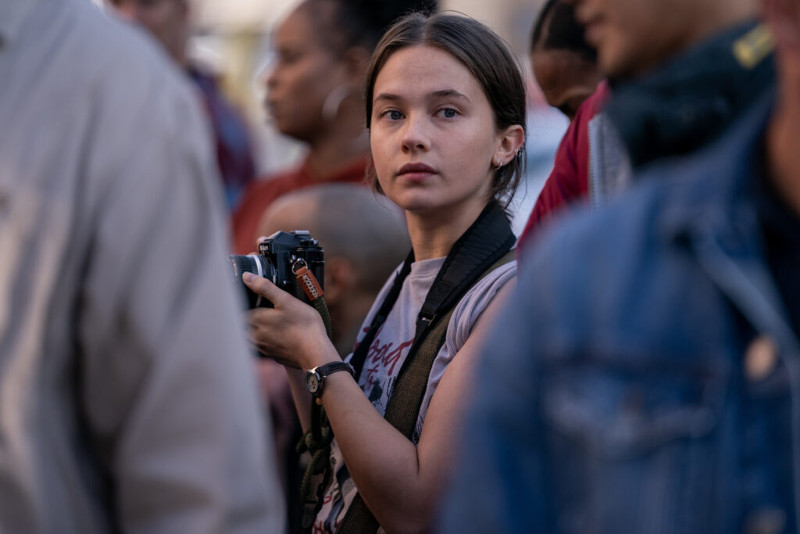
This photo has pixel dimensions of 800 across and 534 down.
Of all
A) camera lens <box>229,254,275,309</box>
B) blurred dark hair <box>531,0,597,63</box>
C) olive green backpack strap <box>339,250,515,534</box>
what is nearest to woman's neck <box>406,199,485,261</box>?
olive green backpack strap <box>339,250,515,534</box>

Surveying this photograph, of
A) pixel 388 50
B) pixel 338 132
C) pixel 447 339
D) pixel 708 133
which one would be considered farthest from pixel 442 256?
pixel 338 132

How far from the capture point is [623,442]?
1.05 metres

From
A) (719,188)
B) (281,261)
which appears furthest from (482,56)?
(719,188)

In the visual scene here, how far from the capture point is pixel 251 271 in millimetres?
2262

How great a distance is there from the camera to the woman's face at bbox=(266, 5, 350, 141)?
12.9 ft

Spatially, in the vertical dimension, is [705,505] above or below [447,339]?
below

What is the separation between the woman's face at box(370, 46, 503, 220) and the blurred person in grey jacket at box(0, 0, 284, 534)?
1008 mm

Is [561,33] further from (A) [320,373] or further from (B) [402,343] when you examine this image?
(A) [320,373]

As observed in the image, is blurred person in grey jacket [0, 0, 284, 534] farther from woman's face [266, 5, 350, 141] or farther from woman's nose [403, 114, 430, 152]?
woman's face [266, 5, 350, 141]

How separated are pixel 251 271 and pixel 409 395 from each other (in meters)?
0.45

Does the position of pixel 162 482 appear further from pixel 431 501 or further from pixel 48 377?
pixel 431 501

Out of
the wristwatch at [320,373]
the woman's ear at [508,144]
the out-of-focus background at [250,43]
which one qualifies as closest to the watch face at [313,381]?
the wristwatch at [320,373]

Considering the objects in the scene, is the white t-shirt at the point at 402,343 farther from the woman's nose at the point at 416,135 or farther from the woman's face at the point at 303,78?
the woman's face at the point at 303,78

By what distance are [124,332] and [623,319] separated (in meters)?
0.60
